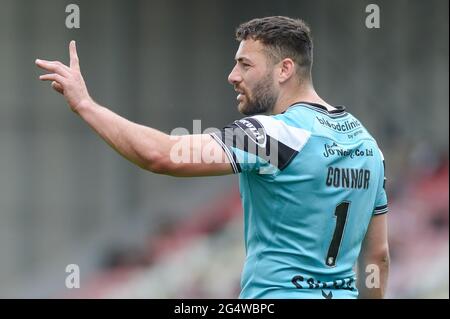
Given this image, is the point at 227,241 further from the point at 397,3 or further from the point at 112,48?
the point at 397,3

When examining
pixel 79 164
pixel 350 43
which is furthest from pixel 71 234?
pixel 350 43

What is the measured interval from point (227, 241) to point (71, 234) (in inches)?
55.5

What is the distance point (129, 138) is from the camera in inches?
109

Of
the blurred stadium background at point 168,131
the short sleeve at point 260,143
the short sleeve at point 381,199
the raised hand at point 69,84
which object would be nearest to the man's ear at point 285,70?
the short sleeve at point 260,143

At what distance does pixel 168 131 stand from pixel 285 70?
4691 mm

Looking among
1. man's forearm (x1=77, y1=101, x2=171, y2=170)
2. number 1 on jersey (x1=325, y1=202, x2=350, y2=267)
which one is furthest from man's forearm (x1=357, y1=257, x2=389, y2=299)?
man's forearm (x1=77, y1=101, x2=171, y2=170)

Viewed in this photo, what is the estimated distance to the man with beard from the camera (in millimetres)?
2836

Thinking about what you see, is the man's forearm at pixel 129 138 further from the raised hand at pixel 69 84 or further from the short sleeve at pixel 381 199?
the short sleeve at pixel 381 199

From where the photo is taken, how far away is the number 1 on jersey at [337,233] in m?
3.09

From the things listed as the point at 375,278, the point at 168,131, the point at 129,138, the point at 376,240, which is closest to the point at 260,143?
the point at 129,138

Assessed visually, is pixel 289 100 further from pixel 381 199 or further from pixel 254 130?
pixel 381 199

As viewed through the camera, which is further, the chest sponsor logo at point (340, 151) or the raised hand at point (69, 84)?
the chest sponsor logo at point (340, 151)

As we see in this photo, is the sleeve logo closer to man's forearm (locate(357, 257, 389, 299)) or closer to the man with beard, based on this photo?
the man with beard

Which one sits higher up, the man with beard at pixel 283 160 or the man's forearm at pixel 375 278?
the man with beard at pixel 283 160
